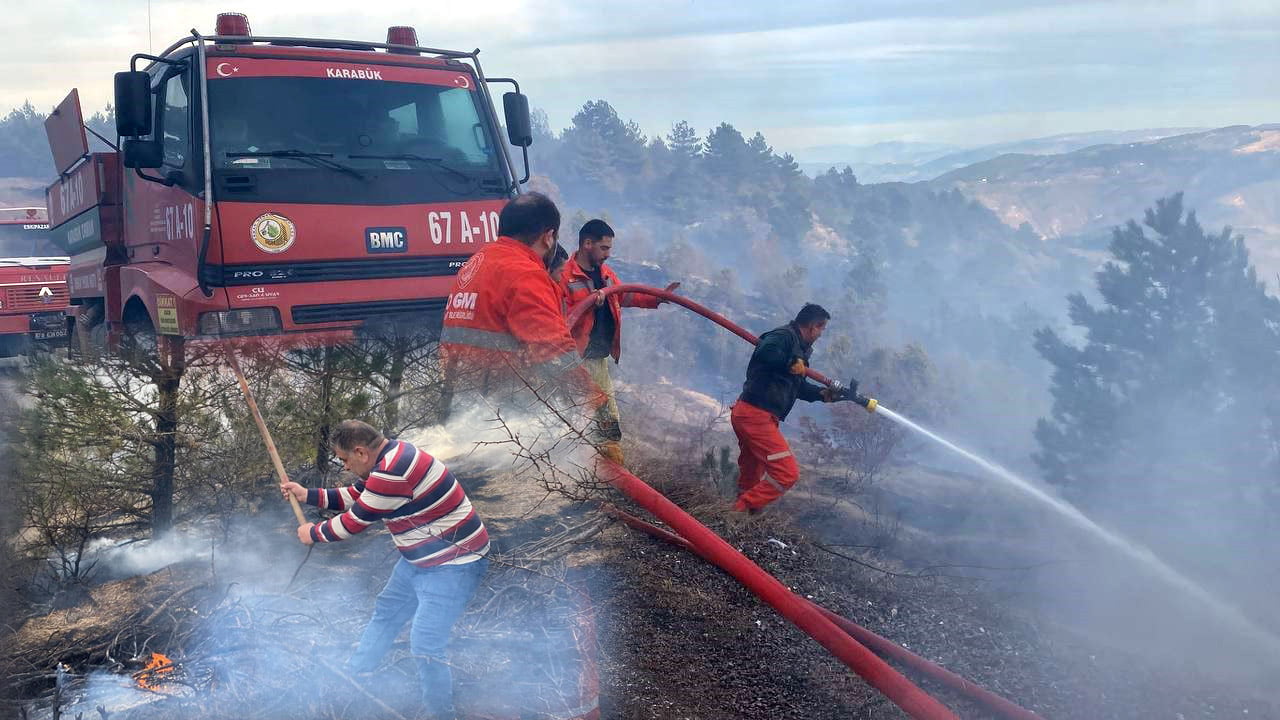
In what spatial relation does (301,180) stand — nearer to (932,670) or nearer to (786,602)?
(786,602)

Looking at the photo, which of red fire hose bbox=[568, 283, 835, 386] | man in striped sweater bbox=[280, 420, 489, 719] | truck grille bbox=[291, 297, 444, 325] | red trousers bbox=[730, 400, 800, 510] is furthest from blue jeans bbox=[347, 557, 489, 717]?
red trousers bbox=[730, 400, 800, 510]

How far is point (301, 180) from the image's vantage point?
19.4 feet

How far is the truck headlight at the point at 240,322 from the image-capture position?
5.61 meters

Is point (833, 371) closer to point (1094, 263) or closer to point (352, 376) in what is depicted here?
point (352, 376)

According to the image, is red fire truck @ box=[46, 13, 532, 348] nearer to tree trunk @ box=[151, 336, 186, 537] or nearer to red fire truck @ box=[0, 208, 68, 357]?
tree trunk @ box=[151, 336, 186, 537]

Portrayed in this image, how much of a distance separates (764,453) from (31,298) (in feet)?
35.5

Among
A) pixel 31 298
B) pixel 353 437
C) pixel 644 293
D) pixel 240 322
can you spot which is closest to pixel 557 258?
pixel 644 293

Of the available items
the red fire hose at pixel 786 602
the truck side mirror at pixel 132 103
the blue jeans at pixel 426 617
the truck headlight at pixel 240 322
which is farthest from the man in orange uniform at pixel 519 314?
the truck side mirror at pixel 132 103

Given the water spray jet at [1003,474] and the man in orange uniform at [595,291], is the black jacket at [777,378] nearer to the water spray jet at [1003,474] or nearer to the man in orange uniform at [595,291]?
the water spray jet at [1003,474]

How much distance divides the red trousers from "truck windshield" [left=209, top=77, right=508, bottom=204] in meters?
2.51

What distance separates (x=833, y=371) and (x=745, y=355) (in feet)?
19.7

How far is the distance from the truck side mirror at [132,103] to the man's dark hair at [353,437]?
3.18 m

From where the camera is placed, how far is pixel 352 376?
19.6ft


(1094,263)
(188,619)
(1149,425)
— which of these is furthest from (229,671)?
(1094,263)
